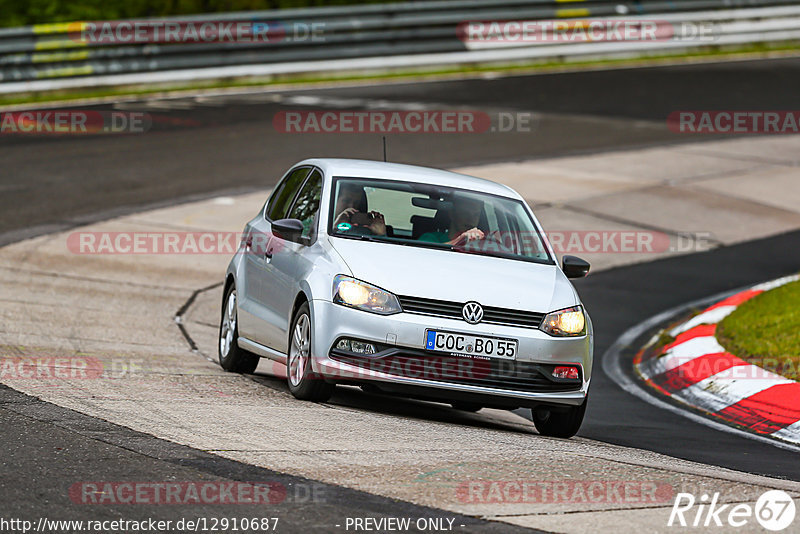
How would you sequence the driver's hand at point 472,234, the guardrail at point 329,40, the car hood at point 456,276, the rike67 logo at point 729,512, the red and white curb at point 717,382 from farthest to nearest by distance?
the guardrail at point 329,40 < the red and white curb at point 717,382 < the driver's hand at point 472,234 < the car hood at point 456,276 < the rike67 logo at point 729,512

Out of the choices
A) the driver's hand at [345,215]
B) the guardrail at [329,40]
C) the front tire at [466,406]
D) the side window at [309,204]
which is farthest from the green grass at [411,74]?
the front tire at [466,406]

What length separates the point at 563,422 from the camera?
329 inches

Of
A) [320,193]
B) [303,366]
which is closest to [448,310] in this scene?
[303,366]

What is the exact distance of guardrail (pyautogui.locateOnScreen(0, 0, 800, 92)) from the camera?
2370cm

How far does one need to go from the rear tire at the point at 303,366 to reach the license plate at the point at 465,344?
739mm

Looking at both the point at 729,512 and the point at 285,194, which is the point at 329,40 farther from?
the point at 729,512

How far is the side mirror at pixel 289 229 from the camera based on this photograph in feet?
28.7

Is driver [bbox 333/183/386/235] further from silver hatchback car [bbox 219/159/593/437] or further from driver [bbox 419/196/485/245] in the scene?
driver [bbox 419/196/485/245]

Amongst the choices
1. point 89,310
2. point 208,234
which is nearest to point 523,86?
point 208,234

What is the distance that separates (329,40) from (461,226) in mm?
18322

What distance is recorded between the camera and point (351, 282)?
26.2 feet

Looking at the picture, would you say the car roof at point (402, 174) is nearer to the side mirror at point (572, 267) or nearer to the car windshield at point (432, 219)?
the car windshield at point (432, 219)

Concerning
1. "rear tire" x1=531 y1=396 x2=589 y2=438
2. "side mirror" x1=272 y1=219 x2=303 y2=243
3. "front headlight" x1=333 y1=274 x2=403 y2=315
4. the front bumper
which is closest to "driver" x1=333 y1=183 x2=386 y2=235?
"side mirror" x1=272 y1=219 x2=303 y2=243

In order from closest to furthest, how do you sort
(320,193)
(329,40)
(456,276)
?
(456,276) < (320,193) < (329,40)
